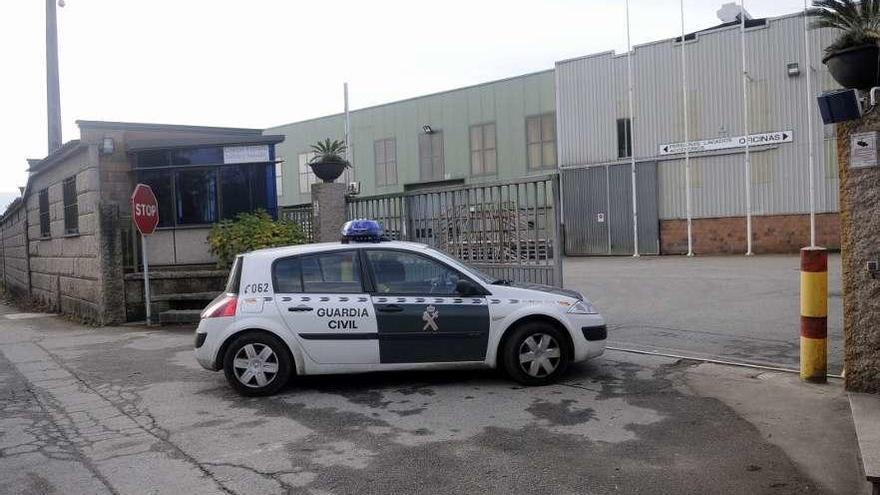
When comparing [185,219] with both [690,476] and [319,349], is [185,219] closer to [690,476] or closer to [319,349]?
[319,349]

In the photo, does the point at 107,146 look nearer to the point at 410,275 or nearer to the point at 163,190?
the point at 163,190

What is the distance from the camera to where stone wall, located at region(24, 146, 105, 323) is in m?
13.7

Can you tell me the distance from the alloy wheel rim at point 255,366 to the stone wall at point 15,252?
52.3 feet

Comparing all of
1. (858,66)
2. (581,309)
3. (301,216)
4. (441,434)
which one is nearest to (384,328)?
(441,434)

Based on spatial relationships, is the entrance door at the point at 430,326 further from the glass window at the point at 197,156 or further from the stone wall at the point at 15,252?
the stone wall at the point at 15,252

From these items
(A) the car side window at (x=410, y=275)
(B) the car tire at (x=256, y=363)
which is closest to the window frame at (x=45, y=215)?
(B) the car tire at (x=256, y=363)

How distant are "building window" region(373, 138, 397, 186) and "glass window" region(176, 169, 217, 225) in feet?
84.6

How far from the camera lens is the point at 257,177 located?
14.9 m

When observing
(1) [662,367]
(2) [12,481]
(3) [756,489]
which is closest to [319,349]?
(2) [12,481]

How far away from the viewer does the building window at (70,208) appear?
48.3 feet

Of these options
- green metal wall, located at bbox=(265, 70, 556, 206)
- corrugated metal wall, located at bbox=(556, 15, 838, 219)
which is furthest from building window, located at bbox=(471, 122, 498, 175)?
corrugated metal wall, located at bbox=(556, 15, 838, 219)

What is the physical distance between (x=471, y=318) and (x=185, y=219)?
363 inches

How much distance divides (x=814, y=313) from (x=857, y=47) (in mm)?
2253

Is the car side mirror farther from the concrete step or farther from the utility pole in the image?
the utility pole
